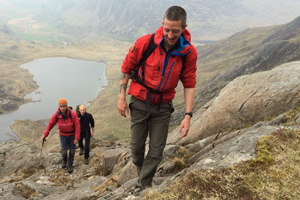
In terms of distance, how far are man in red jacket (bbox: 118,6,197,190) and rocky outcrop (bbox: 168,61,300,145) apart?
7120 millimetres

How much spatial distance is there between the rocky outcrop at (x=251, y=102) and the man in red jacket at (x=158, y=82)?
7120 millimetres

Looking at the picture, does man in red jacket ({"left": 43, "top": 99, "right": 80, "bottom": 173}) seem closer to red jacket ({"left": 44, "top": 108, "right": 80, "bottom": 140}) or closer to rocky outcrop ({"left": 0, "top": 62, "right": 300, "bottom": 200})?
red jacket ({"left": 44, "top": 108, "right": 80, "bottom": 140})

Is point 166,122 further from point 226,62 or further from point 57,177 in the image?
point 226,62

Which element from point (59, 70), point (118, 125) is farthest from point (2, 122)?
point (59, 70)

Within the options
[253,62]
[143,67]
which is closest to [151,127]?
[143,67]

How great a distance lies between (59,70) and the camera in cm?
18512

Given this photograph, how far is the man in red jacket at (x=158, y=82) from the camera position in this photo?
4.95 m

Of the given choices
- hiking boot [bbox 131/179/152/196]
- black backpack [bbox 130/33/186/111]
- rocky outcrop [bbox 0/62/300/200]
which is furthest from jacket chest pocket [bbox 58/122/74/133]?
black backpack [bbox 130/33/186/111]

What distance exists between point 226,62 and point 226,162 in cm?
12452

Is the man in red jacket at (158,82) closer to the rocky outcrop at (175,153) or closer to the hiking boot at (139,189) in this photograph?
the hiking boot at (139,189)

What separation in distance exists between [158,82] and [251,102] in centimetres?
890

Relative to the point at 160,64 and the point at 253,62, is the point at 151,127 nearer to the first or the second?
the point at 160,64

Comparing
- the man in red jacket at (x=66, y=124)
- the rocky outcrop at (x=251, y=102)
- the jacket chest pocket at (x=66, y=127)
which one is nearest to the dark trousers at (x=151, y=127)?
the man in red jacket at (x=66, y=124)

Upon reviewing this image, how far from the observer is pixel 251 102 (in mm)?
11992
